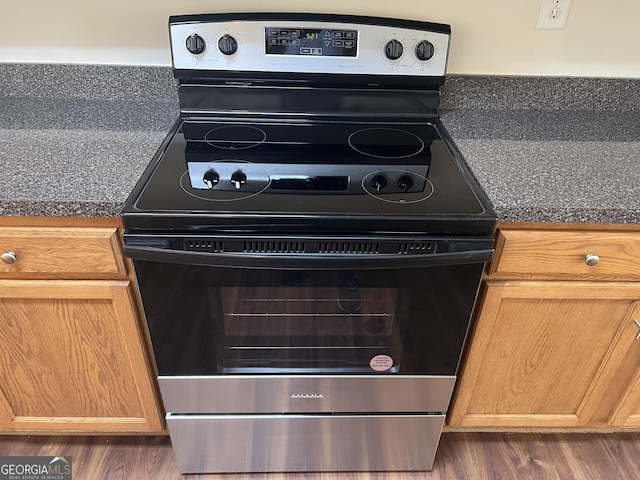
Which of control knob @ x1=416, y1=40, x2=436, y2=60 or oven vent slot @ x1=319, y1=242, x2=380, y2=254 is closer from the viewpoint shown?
oven vent slot @ x1=319, y1=242, x2=380, y2=254

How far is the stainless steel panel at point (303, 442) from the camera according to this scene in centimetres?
123

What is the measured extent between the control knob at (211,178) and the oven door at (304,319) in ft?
0.47

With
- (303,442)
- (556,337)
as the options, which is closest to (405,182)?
(556,337)

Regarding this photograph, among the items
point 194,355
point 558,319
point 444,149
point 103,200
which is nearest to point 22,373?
point 194,355

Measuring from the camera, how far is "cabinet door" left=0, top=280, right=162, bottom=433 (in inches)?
40.9

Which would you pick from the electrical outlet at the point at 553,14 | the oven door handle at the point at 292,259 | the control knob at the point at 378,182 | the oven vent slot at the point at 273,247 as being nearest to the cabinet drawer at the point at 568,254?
the oven door handle at the point at 292,259

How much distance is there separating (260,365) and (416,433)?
471 mm

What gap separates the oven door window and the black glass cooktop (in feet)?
0.37

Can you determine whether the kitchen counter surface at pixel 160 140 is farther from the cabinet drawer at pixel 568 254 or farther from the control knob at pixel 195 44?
the control knob at pixel 195 44

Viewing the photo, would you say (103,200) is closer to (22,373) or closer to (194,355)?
(194,355)

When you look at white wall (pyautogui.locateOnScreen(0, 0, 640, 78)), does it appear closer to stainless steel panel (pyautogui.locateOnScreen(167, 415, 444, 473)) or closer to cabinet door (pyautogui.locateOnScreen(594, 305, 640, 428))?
cabinet door (pyautogui.locateOnScreen(594, 305, 640, 428))

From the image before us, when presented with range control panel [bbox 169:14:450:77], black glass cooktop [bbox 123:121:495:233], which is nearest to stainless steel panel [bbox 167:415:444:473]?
black glass cooktop [bbox 123:121:495:233]

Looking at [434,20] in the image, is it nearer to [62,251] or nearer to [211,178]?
[211,178]

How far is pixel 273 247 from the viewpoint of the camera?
91 cm
